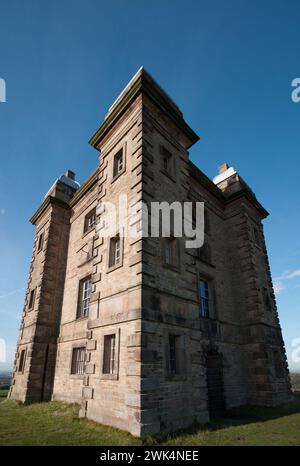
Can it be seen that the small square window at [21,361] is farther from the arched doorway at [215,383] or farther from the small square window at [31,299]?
the arched doorway at [215,383]

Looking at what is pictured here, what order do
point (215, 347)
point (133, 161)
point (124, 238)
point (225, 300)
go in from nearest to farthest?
1. point (124, 238)
2. point (133, 161)
3. point (215, 347)
4. point (225, 300)

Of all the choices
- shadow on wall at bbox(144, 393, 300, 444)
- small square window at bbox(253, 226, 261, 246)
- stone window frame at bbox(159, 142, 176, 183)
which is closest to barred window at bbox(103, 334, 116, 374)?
shadow on wall at bbox(144, 393, 300, 444)

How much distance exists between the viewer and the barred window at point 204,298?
13.1m

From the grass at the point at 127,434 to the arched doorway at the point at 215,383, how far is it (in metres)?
0.76

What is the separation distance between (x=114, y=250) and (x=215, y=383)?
761cm

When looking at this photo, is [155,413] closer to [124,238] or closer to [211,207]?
[124,238]

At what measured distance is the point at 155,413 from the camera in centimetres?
748

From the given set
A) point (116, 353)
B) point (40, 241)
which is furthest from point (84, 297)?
point (40, 241)

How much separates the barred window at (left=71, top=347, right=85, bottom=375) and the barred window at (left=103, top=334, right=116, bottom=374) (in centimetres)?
393

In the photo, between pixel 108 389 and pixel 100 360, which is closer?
pixel 108 389

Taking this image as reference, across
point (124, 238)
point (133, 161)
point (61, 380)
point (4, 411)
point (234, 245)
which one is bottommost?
point (4, 411)

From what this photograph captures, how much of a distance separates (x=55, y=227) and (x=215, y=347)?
11.8 m

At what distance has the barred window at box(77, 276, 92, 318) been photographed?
1366 centimetres

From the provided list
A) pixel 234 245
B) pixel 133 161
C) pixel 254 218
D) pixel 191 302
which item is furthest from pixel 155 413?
pixel 254 218
